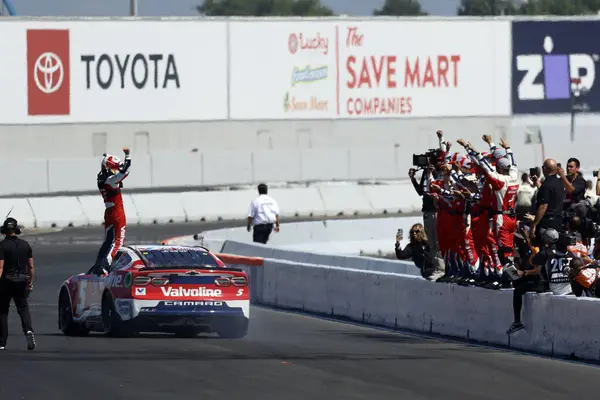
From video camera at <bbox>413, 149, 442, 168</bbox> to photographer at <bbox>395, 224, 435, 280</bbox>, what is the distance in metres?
1.01

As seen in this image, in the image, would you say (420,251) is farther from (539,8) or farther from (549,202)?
(539,8)

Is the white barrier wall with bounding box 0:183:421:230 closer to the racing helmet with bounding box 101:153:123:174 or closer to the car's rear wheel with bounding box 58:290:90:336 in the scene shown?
the racing helmet with bounding box 101:153:123:174

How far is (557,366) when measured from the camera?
55.9ft

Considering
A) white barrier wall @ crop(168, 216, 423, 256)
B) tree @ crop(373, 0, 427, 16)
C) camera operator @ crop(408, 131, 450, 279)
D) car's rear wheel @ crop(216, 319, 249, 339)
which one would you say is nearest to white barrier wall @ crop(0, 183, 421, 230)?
white barrier wall @ crop(168, 216, 423, 256)

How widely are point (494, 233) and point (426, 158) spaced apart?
192 cm

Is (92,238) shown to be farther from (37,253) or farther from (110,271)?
(110,271)

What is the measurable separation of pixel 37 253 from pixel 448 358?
18.4 m

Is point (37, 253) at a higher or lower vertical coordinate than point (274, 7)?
lower

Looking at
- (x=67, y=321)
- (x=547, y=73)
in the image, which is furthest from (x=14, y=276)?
(x=547, y=73)

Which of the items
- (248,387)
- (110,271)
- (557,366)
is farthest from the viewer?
(110,271)

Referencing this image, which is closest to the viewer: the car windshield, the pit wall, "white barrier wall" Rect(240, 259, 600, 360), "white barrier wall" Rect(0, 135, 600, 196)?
"white barrier wall" Rect(240, 259, 600, 360)

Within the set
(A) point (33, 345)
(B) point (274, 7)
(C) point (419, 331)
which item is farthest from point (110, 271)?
(B) point (274, 7)

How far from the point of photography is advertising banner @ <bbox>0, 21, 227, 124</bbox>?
198 feet

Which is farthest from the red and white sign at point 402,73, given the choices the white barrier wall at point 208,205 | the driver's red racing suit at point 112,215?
the driver's red racing suit at point 112,215
